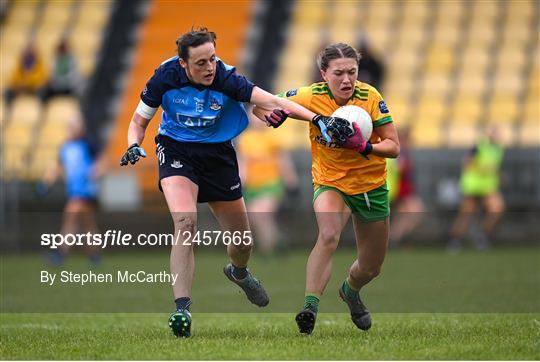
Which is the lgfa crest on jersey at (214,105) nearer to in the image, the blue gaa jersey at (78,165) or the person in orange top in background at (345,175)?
the person in orange top in background at (345,175)

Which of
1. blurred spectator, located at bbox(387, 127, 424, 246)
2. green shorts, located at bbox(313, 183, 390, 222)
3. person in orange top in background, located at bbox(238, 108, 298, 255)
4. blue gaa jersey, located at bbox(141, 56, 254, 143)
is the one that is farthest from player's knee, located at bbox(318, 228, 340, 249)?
blurred spectator, located at bbox(387, 127, 424, 246)

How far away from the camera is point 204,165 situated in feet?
29.6

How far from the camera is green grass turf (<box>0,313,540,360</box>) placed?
24.3ft

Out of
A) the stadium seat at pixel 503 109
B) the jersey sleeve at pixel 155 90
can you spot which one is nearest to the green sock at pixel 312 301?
the jersey sleeve at pixel 155 90

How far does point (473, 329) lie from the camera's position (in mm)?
8727

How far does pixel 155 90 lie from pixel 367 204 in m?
1.72

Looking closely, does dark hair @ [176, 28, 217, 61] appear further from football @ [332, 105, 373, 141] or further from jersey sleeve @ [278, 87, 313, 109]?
football @ [332, 105, 373, 141]

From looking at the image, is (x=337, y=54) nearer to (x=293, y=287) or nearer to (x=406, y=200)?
(x=293, y=287)

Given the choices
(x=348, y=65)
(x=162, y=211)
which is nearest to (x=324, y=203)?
(x=348, y=65)

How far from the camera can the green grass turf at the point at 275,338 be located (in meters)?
7.41

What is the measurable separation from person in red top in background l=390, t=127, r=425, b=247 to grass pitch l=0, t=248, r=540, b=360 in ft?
10.9

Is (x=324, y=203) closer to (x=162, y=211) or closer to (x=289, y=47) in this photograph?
(x=162, y=211)

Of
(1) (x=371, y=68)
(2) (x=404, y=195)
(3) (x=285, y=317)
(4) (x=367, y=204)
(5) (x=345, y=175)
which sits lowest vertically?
(3) (x=285, y=317)

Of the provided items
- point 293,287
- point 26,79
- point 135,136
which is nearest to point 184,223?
point 135,136
